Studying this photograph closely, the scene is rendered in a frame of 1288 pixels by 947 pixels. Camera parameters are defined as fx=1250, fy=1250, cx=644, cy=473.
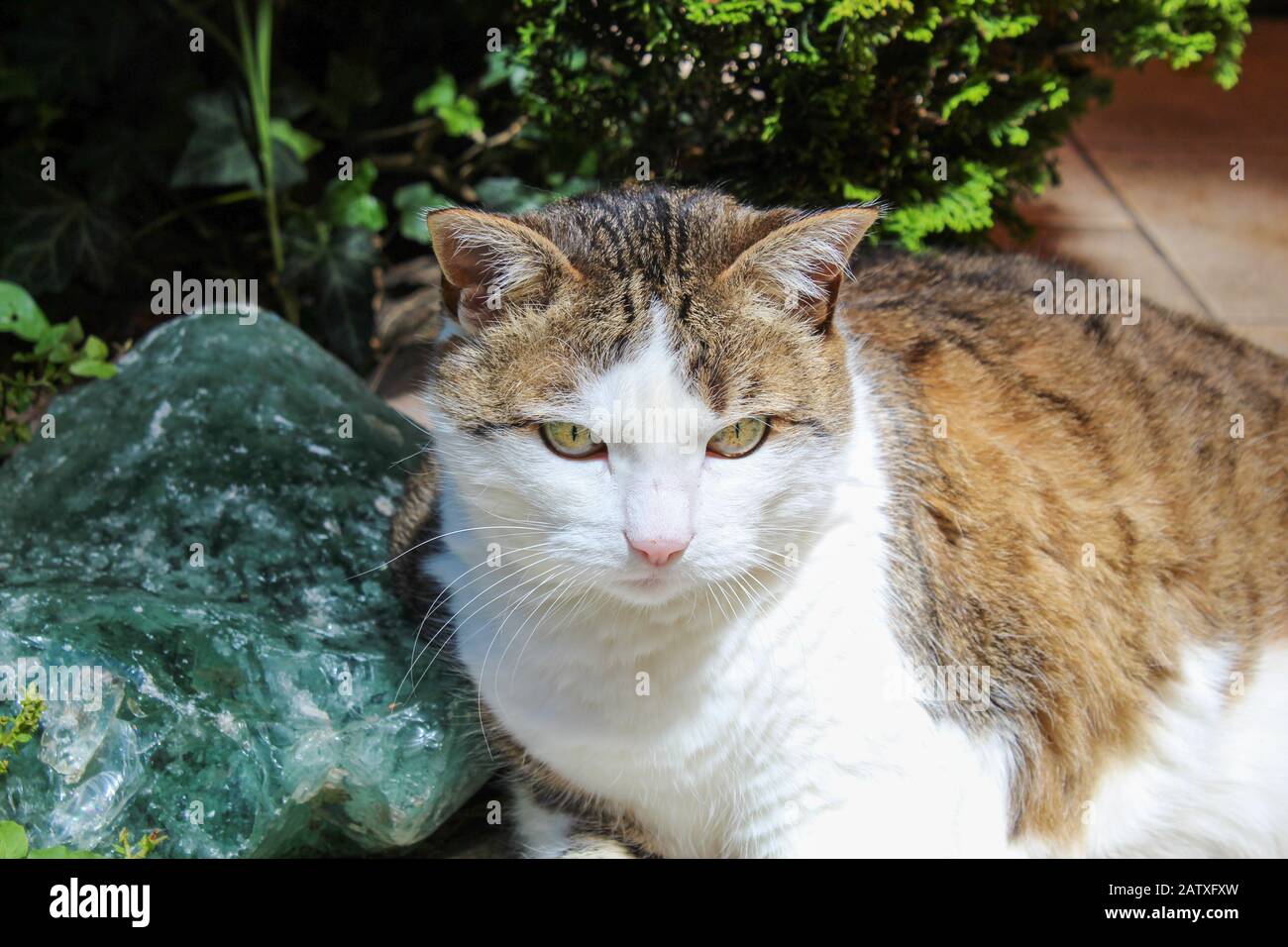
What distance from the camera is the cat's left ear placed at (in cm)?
212

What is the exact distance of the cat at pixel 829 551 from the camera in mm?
2131

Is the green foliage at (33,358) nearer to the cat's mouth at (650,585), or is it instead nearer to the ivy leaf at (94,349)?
the ivy leaf at (94,349)

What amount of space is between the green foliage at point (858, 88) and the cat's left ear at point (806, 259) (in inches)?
51.2

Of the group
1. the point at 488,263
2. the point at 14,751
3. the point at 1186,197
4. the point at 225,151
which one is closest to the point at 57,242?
the point at 225,151

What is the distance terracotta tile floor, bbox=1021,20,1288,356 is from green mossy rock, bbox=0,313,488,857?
2.83 m

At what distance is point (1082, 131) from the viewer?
5.68 m

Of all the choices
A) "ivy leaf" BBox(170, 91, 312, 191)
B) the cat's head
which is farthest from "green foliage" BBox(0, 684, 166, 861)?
"ivy leaf" BBox(170, 91, 312, 191)

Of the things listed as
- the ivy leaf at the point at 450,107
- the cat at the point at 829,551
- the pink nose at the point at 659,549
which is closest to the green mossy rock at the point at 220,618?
the cat at the point at 829,551

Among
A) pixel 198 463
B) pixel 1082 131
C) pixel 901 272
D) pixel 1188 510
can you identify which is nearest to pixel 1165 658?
pixel 1188 510

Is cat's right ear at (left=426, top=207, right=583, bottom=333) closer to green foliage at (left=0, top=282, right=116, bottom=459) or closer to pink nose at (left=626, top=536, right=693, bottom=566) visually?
pink nose at (left=626, top=536, right=693, bottom=566)

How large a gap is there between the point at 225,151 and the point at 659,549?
9.31ft

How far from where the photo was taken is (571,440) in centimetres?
212

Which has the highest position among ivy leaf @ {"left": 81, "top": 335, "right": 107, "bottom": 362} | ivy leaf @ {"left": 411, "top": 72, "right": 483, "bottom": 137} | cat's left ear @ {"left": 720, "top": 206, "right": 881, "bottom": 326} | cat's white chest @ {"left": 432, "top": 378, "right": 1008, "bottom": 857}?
ivy leaf @ {"left": 411, "top": 72, "right": 483, "bottom": 137}

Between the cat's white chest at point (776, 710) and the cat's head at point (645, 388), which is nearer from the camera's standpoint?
the cat's head at point (645, 388)
